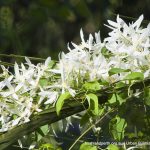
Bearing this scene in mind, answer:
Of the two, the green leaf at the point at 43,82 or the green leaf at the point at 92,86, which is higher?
the green leaf at the point at 43,82

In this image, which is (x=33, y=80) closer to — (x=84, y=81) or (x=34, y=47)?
(x=84, y=81)

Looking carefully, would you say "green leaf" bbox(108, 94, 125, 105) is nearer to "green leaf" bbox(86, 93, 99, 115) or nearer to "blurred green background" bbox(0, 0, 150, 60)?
"green leaf" bbox(86, 93, 99, 115)

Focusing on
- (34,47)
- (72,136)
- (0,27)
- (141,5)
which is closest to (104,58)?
(72,136)

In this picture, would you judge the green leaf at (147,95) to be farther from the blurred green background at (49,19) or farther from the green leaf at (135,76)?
the blurred green background at (49,19)

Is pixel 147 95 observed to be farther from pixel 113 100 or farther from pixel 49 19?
pixel 49 19

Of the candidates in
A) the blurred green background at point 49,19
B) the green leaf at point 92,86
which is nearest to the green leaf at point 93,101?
the green leaf at point 92,86

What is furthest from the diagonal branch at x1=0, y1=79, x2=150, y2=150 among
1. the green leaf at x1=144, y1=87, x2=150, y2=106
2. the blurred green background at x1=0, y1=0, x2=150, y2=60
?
the blurred green background at x1=0, y1=0, x2=150, y2=60
